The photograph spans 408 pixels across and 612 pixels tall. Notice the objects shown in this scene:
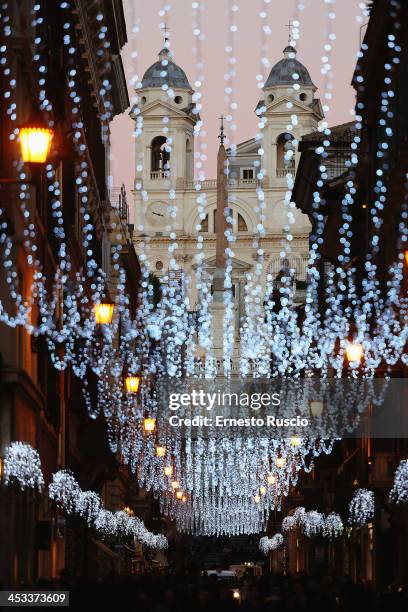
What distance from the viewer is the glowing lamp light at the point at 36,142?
16.0 meters

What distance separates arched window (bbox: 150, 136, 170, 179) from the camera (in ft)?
530

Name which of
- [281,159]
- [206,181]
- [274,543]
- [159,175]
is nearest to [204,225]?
[206,181]

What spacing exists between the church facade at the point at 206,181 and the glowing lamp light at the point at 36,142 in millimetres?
136966

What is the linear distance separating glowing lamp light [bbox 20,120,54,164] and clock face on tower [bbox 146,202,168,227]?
5553 inches

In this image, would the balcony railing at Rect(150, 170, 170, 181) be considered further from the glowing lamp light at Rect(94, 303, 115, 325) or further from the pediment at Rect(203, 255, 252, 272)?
the glowing lamp light at Rect(94, 303, 115, 325)

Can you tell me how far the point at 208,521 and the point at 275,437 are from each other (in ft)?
157

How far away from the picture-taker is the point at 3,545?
24.8 m

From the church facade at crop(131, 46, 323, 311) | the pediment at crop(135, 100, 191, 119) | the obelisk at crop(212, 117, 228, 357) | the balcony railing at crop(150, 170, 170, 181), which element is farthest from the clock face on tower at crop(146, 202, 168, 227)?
the pediment at crop(135, 100, 191, 119)

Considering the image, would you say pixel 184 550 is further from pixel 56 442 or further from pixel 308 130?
pixel 56 442

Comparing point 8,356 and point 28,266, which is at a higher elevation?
point 28,266

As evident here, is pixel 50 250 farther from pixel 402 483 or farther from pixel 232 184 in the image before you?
pixel 232 184

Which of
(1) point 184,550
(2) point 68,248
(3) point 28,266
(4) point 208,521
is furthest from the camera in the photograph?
(4) point 208,521

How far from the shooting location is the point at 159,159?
164125mm

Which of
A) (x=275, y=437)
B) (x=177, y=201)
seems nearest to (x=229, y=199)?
(x=177, y=201)
